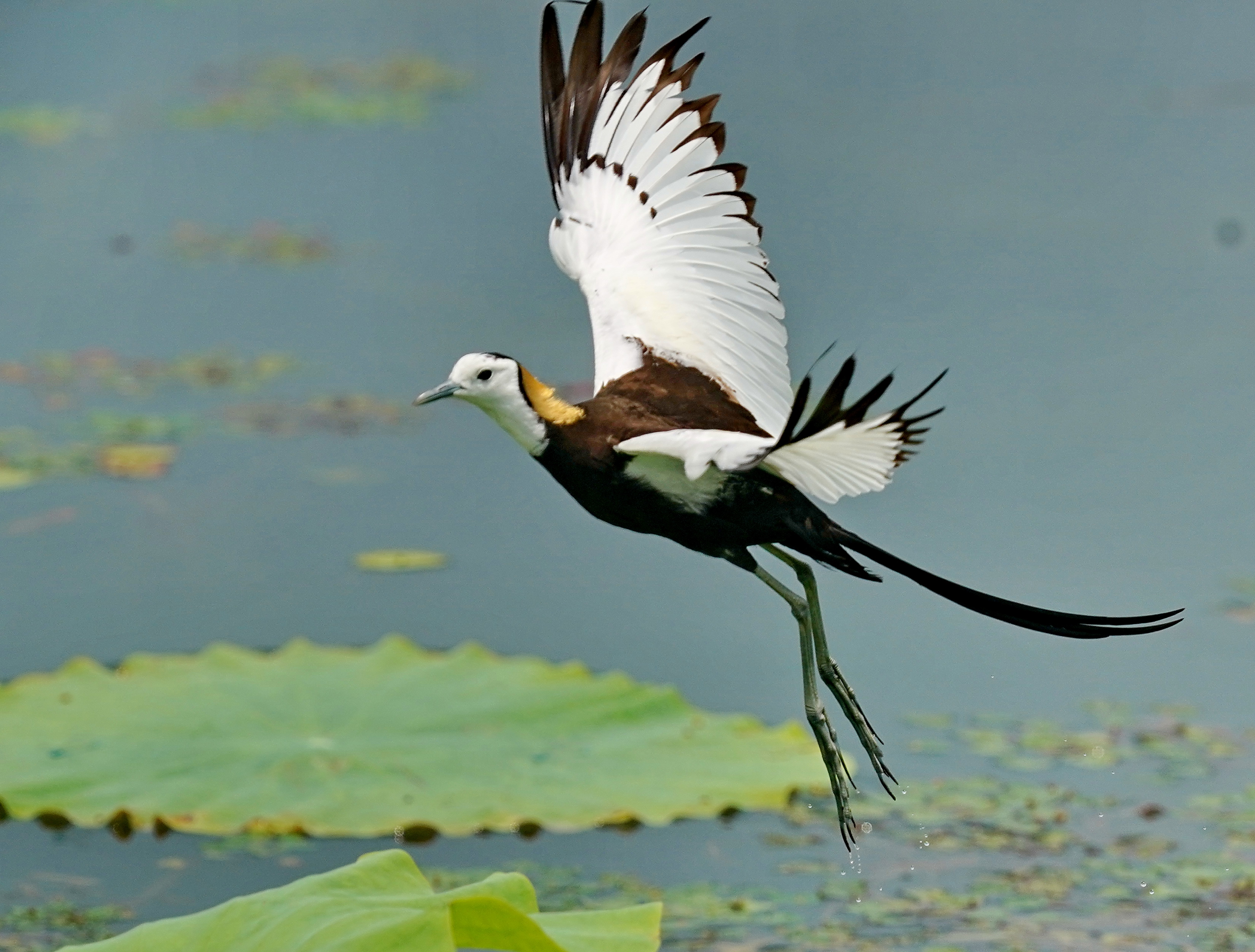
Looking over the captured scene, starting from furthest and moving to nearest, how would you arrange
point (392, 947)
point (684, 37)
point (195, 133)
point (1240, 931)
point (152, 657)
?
1. point (195, 133)
2. point (152, 657)
3. point (1240, 931)
4. point (684, 37)
5. point (392, 947)

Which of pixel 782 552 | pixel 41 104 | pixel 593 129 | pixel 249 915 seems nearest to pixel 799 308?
pixel 593 129

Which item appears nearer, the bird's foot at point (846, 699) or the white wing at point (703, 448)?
the white wing at point (703, 448)

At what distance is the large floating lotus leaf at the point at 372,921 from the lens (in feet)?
6.31

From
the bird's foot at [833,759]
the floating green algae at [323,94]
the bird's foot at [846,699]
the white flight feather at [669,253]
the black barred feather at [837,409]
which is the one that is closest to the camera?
the black barred feather at [837,409]

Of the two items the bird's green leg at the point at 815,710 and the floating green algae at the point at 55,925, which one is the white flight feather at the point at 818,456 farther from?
the floating green algae at the point at 55,925

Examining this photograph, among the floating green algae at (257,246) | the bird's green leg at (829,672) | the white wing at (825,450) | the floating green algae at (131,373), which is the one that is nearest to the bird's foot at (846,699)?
the bird's green leg at (829,672)

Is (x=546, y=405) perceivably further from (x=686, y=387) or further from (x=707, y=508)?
(x=686, y=387)

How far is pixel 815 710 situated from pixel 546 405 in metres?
0.49

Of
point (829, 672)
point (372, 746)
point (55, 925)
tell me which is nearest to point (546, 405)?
point (829, 672)

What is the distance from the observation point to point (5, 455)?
16.9ft

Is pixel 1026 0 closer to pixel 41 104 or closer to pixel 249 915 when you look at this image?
pixel 41 104

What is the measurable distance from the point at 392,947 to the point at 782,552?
0.73 meters

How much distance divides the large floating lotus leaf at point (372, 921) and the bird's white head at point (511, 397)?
52 centimetres

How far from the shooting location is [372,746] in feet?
11.9
